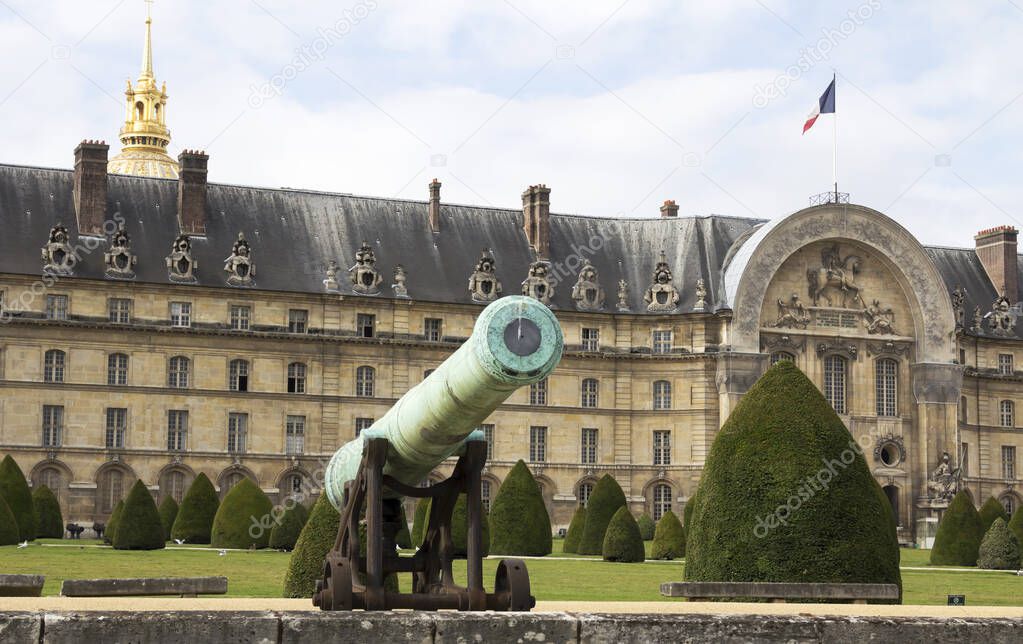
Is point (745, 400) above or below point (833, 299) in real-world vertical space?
below

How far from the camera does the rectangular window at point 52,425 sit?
53.2m

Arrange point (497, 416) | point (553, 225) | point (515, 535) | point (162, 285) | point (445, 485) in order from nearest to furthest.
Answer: point (445, 485) < point (515, 535) < point (162, 285) < point (497, 416) < point (553, 225)

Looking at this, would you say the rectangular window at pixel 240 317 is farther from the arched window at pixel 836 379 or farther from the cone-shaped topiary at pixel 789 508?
the cone-shaped topiary at pixel 789 508

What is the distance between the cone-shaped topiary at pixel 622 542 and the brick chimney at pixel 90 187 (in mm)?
23256

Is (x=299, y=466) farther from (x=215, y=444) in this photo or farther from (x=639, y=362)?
(x=639, y=362)

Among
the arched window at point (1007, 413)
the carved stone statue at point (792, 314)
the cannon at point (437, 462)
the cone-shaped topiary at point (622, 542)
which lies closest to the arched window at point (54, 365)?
the cone-shaped topiary at point (622, 542)

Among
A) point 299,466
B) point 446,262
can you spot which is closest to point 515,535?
point 299,466

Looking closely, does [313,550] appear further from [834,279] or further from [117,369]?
[834,279]

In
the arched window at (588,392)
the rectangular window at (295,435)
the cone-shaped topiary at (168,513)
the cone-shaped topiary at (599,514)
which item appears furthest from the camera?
the arched window at (588,392)

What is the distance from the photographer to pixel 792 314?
200 feet

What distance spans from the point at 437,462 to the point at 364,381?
42.8 meters

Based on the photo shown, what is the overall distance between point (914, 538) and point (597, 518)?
791 inches

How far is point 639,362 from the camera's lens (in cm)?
6053

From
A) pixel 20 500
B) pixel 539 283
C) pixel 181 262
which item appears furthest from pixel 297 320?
pixel 20 500
